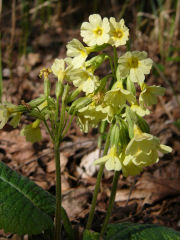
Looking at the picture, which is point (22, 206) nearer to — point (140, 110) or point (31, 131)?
point (31, 131)

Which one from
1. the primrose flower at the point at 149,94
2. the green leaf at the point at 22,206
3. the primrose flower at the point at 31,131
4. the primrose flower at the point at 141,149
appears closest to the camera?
the primrose flower at the point at 141,149

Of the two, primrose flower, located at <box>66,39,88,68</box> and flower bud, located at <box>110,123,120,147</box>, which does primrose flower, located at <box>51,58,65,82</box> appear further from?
flower bud, located at <box>110,123,120,147</box>

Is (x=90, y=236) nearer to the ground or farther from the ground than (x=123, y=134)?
nearer to the ground

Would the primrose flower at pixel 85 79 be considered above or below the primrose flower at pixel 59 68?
below

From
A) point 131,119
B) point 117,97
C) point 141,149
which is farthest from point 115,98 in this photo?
point 141,149

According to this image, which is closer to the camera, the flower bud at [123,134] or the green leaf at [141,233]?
the flower bud at [123,134]

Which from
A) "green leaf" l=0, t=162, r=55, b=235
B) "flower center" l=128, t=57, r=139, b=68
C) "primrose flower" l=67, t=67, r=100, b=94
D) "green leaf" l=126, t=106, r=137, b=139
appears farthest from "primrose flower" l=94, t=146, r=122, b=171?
"green leaf" l=0, t=162, r=55, b=235

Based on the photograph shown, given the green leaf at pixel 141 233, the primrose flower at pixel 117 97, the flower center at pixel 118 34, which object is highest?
the flower center at pixel 118 34

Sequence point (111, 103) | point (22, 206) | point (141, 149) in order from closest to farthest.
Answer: point (141, 149), point (111, 103), point (22, 206)

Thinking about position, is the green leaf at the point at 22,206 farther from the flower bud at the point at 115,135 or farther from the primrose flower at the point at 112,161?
the flower bud at the point at 115,135

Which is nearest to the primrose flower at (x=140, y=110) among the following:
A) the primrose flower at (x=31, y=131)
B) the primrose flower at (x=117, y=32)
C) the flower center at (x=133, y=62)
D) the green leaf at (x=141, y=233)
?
the flower center at (x=133, y=62)
